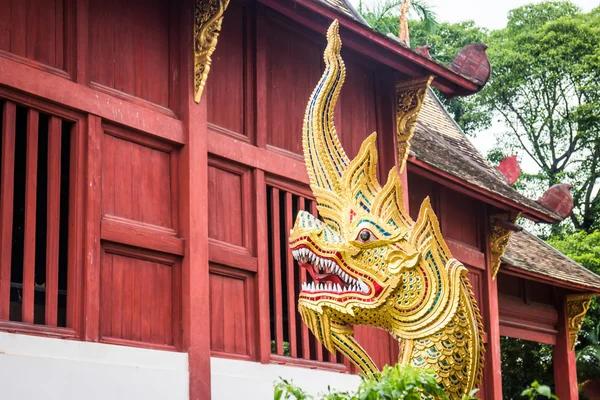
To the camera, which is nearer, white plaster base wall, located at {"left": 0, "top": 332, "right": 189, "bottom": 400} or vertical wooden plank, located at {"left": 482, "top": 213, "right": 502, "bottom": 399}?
white plaster base wall, located at {"left": 0, "top": 332, "right": 189, "bottom": 400}

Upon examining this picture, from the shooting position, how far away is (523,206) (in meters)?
13.8

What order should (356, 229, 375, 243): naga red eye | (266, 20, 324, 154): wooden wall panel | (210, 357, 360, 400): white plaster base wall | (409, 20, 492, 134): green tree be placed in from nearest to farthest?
(356, 229, 375, 243): naga red eye → (210, 357, 360, 400): white plaster base wall → (266, 20, 324, 154): wooden wall panel → (409, 20, 492, 134): green tree

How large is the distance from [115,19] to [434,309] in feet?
12.7

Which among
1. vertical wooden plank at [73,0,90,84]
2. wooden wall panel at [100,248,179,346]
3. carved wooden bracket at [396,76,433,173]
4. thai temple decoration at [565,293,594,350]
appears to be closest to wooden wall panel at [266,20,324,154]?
carved wooden bracket at [396,76,433,173]

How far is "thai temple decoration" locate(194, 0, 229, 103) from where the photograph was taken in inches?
344

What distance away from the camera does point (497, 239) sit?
14.2 m

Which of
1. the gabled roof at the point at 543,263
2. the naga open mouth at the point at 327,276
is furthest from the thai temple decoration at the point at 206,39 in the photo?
the gabled roof at the point at 543,263

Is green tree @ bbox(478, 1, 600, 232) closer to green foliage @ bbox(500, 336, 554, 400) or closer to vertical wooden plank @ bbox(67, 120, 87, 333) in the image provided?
green foliage @ bbox(500, 336, 554, 400)

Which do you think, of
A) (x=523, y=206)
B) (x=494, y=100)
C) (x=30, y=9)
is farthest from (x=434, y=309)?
(x=494, y=100)

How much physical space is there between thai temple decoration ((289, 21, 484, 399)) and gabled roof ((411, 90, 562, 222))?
5.54 meters

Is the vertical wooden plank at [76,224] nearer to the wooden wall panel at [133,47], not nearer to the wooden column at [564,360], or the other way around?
the wooden wall panel at [133,47]

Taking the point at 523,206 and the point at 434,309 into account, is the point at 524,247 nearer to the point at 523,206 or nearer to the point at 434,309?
the point at 523,206

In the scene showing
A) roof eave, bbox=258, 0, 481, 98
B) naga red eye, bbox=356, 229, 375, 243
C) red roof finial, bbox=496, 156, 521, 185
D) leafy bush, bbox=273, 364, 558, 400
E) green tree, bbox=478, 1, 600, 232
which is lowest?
leafy bush, bbox=273, 364, 558, 400

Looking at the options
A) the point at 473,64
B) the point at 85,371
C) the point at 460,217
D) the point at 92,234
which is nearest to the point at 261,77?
the point at 92,234
